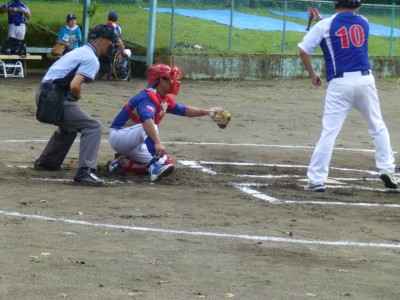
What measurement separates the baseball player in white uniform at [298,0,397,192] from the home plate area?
28cm

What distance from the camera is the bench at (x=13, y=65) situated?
22598 mm

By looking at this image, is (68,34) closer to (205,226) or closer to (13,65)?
(13,65)

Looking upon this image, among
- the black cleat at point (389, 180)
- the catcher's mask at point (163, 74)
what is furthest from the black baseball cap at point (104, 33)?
the black cleat at point (389, 180)

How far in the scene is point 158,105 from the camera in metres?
10.5

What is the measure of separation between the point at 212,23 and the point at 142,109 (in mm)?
15516

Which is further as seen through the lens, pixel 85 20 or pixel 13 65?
pixel 85 20

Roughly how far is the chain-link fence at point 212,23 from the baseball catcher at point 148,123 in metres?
12.5

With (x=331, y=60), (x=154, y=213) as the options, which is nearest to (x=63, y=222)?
(x=154, y=213)

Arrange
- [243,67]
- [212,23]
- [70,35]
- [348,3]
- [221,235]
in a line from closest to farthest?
[221,235], [348,3], [70,35], [243,67], [212,23]

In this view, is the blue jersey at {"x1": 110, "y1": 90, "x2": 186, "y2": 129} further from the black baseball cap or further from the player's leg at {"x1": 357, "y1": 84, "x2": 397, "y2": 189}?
the player's leg at {"x1": 357, "y1": 84, "x2": 397, "y2": 189}

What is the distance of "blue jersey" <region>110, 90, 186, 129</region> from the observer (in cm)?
1020

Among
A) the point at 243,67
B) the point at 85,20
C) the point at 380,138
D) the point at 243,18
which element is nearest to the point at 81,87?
the point at 380,138

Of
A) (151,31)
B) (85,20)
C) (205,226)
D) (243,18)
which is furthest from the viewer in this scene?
(243,18)

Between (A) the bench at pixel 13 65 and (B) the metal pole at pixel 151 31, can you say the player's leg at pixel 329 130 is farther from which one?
(A) the bench at pixel 13 65
